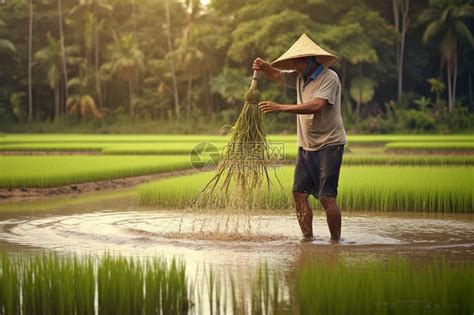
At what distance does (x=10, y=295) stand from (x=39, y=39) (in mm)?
45053

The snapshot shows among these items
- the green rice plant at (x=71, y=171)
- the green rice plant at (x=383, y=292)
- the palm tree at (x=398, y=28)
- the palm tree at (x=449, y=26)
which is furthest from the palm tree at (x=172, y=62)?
the green rice plant at (x=383, y=292)

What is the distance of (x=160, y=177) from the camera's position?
16.3 metres

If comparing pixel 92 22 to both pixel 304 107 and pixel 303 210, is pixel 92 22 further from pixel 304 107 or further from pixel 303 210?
pixel 304 107

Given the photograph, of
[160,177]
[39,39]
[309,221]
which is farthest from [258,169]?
[39,39]

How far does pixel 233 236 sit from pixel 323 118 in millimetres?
1363

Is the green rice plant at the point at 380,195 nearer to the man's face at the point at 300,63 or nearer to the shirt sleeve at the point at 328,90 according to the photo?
the man's face at the point at 300,63

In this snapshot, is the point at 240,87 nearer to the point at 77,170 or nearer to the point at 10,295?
the point at 77,170

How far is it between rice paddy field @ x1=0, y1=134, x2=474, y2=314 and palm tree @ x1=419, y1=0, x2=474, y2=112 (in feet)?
84.0

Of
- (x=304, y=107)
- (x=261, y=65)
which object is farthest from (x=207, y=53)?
(x=304, y=107)

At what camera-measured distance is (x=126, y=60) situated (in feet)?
140

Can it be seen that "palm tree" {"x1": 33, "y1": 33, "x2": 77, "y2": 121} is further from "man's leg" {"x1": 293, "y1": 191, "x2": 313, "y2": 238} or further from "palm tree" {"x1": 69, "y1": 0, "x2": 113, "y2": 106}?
"man's leg" {"x1": 293, "y1": 191, "x2": 313, "y2": 238}

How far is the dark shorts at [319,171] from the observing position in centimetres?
700

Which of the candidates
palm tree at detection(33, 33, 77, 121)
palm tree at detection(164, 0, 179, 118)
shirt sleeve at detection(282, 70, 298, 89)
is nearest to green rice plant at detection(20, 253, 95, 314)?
shirt sleeve at detection(282, 70, 298, 89)

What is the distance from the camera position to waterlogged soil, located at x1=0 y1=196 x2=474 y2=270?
21.4 feet
